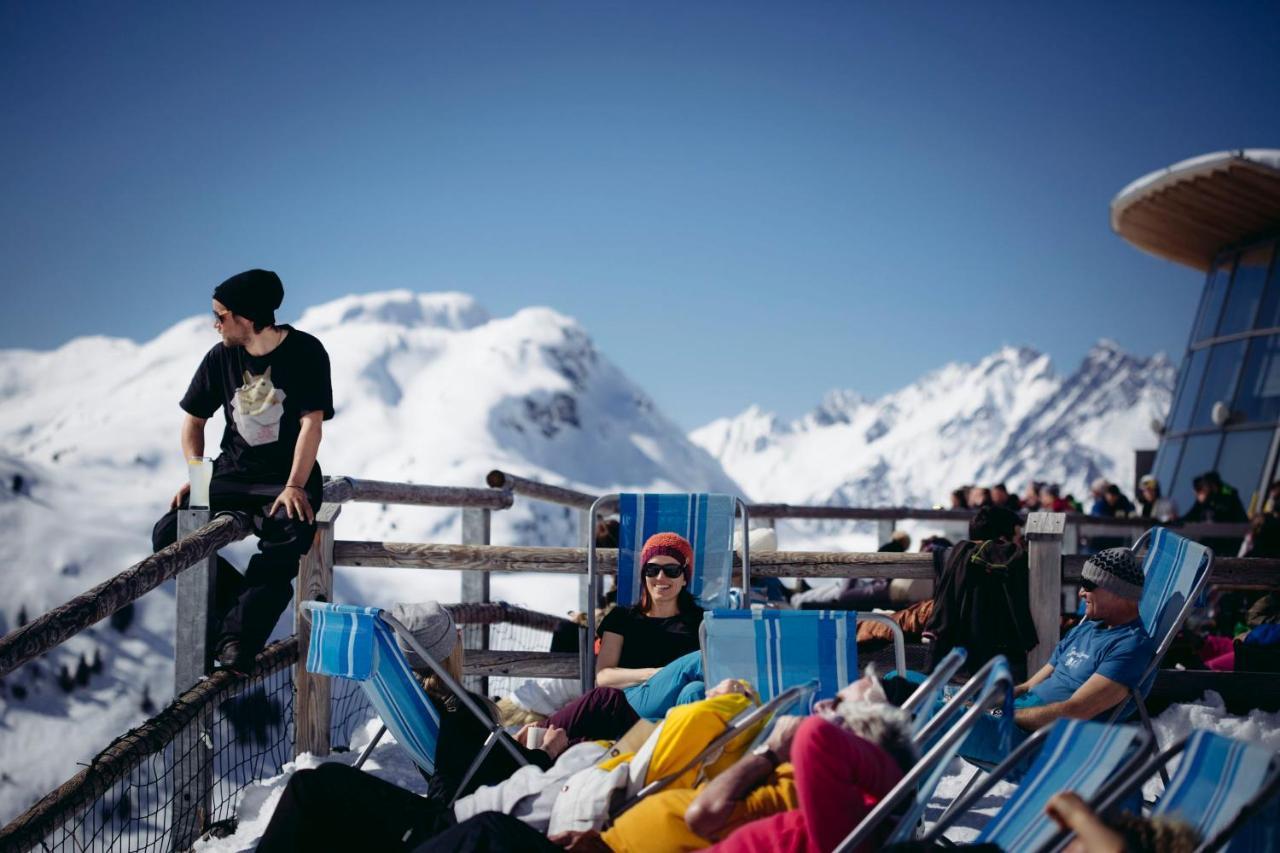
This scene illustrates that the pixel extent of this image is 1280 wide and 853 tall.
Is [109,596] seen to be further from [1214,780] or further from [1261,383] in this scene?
[1261,383]

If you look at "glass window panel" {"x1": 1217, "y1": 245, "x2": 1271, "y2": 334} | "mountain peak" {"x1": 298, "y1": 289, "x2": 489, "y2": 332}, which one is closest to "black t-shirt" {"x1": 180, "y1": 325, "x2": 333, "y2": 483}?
"glass window panel" {"x1": 1217, "y1": 245, "x2": 1271, "y2": 334}

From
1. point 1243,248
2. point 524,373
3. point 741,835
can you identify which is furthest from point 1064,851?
point 524,373

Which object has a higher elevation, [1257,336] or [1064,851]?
[1257,336]

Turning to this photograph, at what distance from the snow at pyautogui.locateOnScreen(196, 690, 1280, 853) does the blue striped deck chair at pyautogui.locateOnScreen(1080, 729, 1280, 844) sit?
6.22ft

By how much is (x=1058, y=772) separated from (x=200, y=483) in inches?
115

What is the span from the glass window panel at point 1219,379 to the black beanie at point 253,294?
13.5m

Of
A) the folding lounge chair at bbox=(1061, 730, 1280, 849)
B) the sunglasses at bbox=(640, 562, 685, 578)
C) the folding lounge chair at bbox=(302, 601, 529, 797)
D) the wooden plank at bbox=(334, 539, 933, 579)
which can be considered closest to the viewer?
the folding lounge chair at bbox=(1061, 730, 1280, 849)

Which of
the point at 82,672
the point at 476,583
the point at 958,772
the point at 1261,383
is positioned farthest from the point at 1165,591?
the point at 82,672

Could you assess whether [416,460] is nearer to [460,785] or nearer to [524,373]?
[524,373]

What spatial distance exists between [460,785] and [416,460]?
116923 mm

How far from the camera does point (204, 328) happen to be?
502 feet

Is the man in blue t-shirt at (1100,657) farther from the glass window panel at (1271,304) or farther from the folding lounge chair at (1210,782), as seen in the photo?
the glass window panel at (1271,304)

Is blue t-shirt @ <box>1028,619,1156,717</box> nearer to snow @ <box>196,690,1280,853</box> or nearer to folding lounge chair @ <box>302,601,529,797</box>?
snow @ <box>196,690,1280,853</box>

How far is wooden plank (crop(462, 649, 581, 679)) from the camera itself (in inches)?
187
